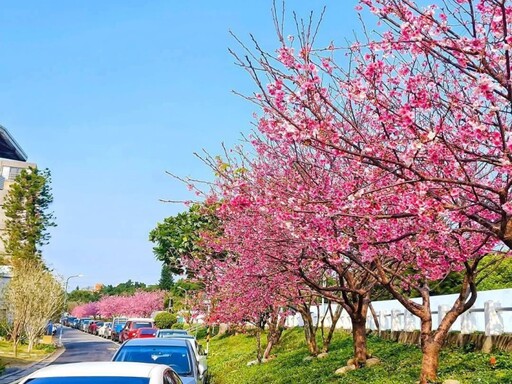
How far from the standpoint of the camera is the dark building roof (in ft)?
119

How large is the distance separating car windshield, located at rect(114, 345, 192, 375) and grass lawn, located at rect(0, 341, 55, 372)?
590 inches

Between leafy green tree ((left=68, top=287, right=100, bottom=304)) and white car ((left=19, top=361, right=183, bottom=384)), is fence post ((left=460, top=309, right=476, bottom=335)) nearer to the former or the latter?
white car ((left=19, top=361, right=183, bottom=384))

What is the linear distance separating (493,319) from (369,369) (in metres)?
2.83

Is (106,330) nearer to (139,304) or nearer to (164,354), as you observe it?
(139,304)

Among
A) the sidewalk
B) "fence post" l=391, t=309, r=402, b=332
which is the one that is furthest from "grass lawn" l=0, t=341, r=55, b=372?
"fence post" l=391, t=309, r=402, b=332

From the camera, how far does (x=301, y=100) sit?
25.8 feet

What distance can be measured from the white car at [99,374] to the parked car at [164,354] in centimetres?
411

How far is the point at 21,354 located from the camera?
3462 cm

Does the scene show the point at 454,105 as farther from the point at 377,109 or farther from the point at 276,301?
the point at 276,301

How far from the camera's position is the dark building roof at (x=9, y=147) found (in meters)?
36.2

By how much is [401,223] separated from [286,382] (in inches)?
302

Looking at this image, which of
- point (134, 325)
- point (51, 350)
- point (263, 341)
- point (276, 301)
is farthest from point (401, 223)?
point (51, 350)

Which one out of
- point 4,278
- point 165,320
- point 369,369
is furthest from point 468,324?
point 165,320

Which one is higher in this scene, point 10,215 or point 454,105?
point 10,215
